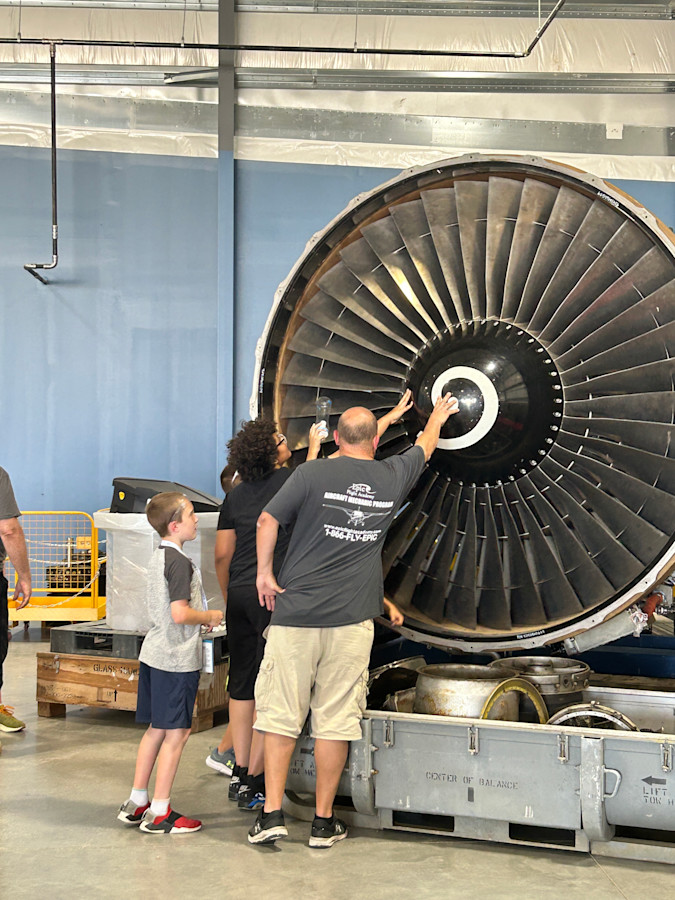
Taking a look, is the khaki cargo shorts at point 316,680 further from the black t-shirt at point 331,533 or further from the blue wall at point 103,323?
the blue wall at point 103,323

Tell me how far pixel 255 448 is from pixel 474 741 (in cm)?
140

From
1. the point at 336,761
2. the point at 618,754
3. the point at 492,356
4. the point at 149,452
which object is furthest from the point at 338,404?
the point at 149,452

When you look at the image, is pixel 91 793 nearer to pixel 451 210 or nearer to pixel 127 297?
pixel 451 210

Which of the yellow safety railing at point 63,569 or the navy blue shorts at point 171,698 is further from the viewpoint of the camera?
the yellow safety railing at point 63,569

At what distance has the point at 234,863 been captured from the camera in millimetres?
3299

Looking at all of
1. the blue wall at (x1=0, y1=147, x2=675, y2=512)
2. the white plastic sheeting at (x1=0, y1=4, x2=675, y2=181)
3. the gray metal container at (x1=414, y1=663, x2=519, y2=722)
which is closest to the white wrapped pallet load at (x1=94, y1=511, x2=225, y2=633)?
the gray metal container at (x1=414, y1=663, x2=519, y2=722)

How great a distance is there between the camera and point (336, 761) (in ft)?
11.4

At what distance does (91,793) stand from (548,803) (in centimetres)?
198

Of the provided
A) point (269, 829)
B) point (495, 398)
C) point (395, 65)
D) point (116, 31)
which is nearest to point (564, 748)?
point (269, 829)

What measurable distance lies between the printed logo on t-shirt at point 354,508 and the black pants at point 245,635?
599mm

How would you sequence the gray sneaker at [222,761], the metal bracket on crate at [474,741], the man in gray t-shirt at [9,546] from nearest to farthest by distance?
the metal bracket on crate at [474,741] < the gray sneaker at [222,761] < the man in gray t-shirt at [9,546]

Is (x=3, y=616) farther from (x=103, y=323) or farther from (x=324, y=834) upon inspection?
(x=103, y=323)

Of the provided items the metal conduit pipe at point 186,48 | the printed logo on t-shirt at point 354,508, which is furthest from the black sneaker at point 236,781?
the metal conduit pipe at point 186,48

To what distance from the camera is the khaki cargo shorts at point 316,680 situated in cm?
345
